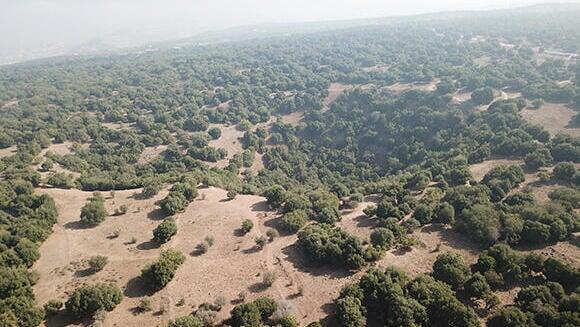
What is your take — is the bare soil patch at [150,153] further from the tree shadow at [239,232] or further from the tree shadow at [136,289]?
the tree shadow at [136,289]

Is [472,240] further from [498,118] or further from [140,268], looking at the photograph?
[498,118]

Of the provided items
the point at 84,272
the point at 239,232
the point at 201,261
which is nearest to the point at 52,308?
the point at 84,272

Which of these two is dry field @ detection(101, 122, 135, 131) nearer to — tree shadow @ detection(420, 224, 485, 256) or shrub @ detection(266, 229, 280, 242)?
shrub @ detection(266, 229, 280, 242)

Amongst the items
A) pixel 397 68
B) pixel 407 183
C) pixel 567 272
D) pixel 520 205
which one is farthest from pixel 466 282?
pixel 397 68

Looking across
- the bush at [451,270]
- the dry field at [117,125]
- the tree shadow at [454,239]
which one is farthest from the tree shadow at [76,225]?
the dry field at [117,125]

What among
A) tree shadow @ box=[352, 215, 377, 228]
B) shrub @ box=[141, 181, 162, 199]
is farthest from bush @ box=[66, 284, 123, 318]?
tree shadow @ box=[352, 215, 377, 228]

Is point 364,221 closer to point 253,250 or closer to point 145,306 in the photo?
point 253,250
